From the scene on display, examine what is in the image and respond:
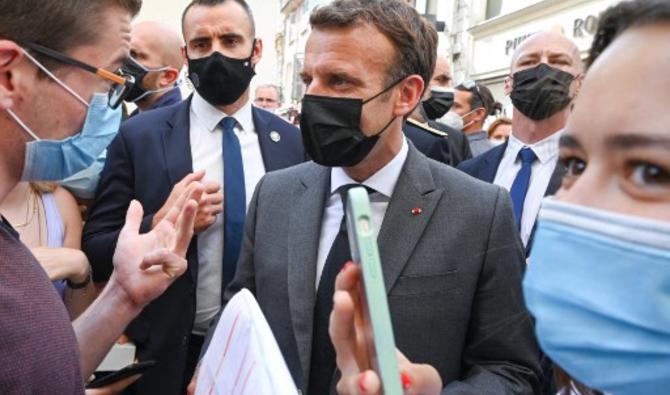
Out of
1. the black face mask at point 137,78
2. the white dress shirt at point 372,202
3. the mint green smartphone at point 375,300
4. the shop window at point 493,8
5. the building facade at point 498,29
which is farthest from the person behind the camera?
the shop window at point 493,8

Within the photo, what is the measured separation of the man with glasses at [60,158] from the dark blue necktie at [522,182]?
1.51m

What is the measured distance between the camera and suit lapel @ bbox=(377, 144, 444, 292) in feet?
5.67

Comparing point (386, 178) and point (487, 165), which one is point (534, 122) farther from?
point (386, 178)

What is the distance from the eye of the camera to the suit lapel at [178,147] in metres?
2.52

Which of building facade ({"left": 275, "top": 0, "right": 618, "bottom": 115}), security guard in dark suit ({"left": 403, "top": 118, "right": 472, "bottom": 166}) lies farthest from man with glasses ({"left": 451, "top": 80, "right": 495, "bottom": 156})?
building facade ({"left": 275, "top": 0, "right": 618, "bottom": 115})

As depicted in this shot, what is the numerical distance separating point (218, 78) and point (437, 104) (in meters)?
2.58

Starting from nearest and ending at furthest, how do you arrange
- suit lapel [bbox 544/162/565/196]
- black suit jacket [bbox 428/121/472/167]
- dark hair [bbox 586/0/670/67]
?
dark hair [bbox 586/0/670/67], suit lapel [bbox 544/162/565/196], black suit jacket [bbox 428/121/472/167]

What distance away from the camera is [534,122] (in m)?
3.00

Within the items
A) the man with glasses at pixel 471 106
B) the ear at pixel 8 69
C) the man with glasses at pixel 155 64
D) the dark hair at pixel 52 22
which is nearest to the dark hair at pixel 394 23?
the dark hair at pixel 52 22

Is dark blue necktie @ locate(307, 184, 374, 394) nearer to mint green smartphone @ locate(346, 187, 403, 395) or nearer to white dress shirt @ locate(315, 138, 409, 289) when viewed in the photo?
white dress shirt @ locate(315, 138, 409, 289)

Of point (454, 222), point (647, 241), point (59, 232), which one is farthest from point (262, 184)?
point (647, 241)

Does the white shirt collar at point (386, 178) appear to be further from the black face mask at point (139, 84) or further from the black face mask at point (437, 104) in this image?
the black face mask at point (437, 104)

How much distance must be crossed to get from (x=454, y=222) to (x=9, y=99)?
112cm

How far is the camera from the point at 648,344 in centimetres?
90
